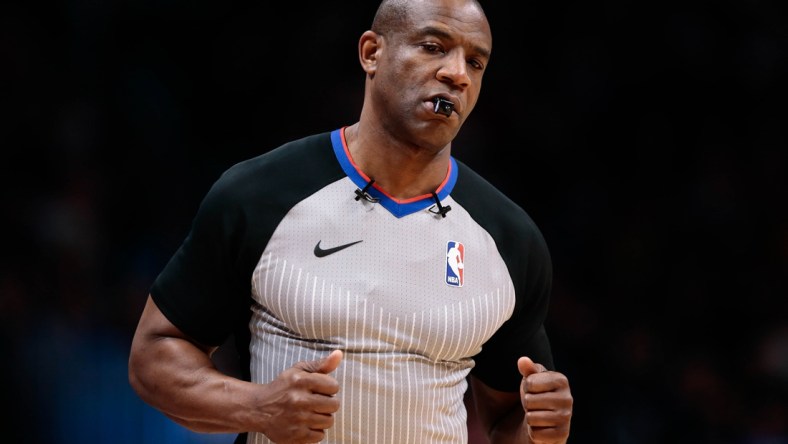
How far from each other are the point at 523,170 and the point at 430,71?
3.76 m

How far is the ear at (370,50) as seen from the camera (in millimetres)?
2766

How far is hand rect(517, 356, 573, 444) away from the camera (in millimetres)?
2508

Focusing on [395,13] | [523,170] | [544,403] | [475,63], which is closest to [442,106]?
[475,63]

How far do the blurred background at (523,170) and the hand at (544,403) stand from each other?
8.19 ft

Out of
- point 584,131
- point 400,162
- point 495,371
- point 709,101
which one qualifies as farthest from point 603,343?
point 400,162

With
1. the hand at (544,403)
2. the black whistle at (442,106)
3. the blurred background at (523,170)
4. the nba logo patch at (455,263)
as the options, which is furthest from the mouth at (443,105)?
the blurred background at (523,170)

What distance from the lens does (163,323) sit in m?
2.56

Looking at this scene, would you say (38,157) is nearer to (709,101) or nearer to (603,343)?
(603,343)

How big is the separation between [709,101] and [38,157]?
3.96m

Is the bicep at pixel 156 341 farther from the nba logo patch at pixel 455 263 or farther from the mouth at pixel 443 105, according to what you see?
the mouth at pixel 443 105

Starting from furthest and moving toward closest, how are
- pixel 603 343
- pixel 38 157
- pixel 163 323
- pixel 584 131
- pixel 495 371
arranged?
pixel 584 131 < pixel 603 343 < pixel 38 157 < pixel 495 371 < pixel 163 323

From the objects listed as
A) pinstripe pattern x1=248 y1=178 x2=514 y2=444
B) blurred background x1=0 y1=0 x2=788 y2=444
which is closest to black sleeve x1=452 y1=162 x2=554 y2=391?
pinstripe pattern x1=248 y1=178 x2=514 y2=444

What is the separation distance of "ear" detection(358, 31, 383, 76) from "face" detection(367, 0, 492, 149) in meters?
0.07

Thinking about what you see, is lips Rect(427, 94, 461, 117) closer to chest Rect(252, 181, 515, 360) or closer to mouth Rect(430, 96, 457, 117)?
mouth Rect(430, 96, 457, 117)
